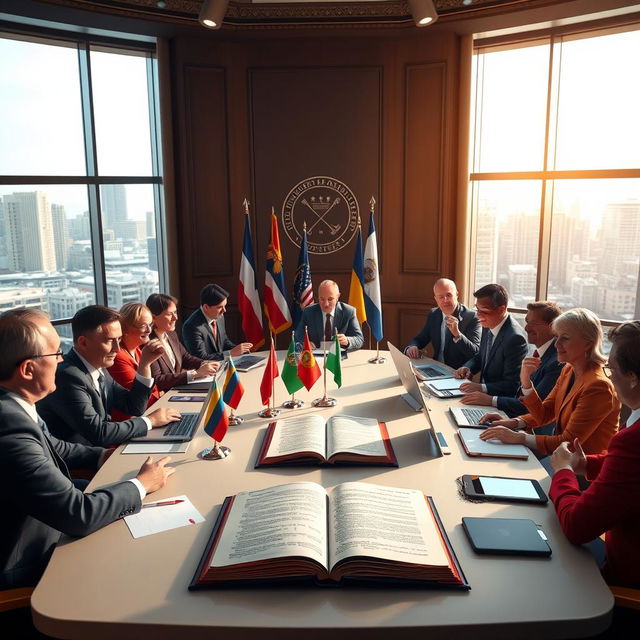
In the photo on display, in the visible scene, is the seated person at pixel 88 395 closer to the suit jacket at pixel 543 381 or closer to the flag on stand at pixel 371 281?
the suit jacket at pixel 543 381

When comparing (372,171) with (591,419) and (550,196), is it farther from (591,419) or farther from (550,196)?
(591,419)

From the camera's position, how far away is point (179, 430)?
9.15ft

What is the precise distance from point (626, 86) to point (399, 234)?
7.39 ft

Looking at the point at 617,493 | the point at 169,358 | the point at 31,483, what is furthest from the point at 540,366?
the point at 31,483

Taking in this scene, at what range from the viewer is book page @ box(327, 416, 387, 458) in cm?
242

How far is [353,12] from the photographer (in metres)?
5.34

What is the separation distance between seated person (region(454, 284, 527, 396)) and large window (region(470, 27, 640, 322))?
6.01ft

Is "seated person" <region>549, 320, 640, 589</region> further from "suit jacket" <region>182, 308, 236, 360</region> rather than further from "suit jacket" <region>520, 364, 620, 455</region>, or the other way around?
"suit jacket" <region>182, 308, 236, 360</region>

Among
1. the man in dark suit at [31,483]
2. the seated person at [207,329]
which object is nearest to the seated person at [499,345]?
the seated person at [207,329]

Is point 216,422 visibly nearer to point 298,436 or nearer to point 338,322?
point 298,436

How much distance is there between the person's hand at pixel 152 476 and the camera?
2.18 metres

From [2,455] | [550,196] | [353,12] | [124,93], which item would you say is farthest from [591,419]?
[124,93]

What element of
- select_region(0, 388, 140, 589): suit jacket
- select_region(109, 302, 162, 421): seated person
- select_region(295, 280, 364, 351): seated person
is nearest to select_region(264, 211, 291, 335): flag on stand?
select_region(295, 280, 364, 351): seated person

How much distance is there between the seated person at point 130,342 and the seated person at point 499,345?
1862 mm
